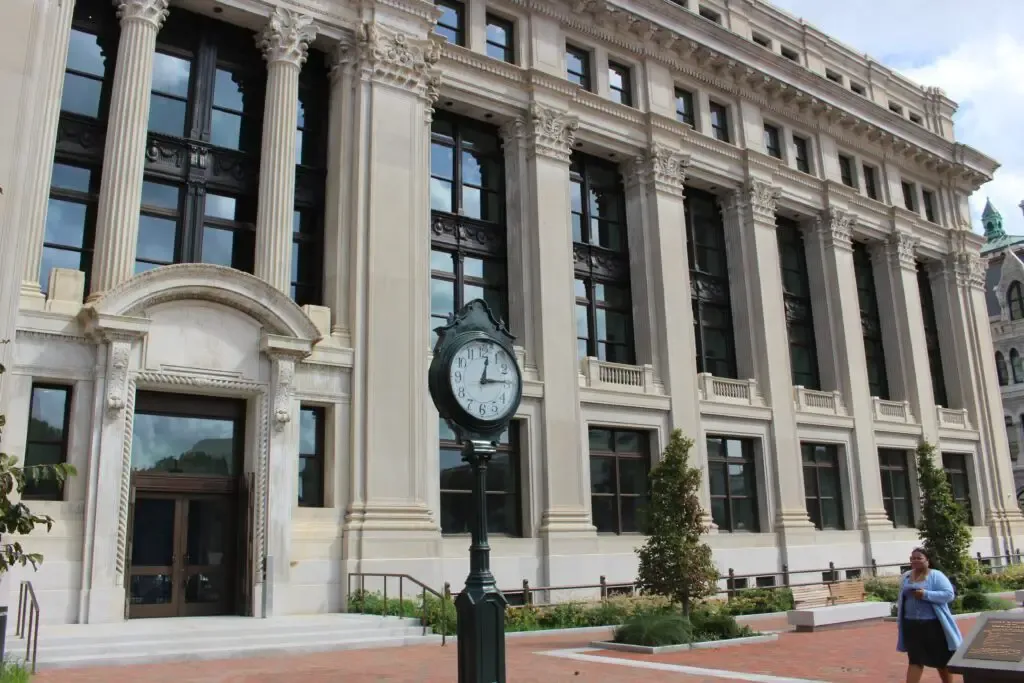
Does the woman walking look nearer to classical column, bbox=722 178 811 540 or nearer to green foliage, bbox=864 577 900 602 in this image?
green foliage, bbox=864 577 900 602

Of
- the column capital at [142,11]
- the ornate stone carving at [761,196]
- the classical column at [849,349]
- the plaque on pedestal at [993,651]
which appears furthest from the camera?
the classical column at [849,349]

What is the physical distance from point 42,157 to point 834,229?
103ft

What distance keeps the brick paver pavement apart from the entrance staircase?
343 mm

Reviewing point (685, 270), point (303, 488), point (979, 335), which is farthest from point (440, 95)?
point (979, 335)

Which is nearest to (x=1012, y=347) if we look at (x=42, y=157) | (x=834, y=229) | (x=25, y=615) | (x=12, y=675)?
(x=834, y=229)

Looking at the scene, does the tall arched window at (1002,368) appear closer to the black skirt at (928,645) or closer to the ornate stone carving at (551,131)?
the ornate stone carving at (551,131)

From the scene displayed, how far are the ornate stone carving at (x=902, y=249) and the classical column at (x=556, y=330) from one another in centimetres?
1983

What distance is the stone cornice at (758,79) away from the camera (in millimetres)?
33438

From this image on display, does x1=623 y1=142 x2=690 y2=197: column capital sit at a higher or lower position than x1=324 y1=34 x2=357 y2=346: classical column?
higher

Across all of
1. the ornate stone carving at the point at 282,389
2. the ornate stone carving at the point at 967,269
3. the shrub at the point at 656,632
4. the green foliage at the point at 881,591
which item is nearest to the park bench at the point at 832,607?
the green foliage at the point at 881,591

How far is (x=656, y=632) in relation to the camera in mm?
17406

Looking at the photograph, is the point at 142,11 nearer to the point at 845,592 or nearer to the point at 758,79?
the point at 845,592

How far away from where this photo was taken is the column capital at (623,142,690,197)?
33.4m

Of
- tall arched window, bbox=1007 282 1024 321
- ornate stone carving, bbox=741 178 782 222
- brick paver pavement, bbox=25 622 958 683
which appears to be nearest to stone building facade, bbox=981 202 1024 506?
tall arched window, bbox=1007 282 1024 321
